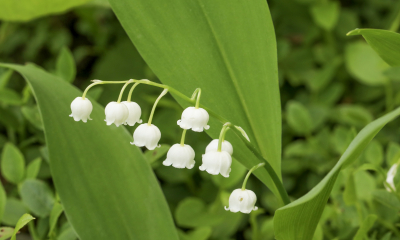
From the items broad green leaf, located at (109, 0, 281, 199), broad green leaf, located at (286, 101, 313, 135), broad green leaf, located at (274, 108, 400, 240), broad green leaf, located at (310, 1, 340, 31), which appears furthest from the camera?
broad green leaf, located at (310, 1, 340, 31)

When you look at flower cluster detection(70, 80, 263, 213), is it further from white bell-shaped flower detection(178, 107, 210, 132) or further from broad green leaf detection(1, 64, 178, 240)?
broad green leaf detection(1, 64, 178, 240)

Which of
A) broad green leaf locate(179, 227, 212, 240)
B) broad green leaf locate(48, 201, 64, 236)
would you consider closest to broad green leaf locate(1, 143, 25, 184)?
broad green leaf locate(48, 201, 64, 236)

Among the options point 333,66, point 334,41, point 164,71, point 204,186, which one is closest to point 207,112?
point 164,71

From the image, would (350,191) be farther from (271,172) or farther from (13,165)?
(13,165)

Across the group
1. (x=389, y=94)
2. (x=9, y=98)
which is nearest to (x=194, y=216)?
(x=9, y=98)

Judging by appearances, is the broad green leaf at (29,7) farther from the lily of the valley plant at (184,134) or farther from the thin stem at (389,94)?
the thin stem at (389,94)

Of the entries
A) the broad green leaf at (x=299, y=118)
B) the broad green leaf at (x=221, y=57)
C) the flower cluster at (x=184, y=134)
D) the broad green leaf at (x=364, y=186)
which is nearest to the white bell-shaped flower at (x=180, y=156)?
the flower cluster at (x=184, y=134)
